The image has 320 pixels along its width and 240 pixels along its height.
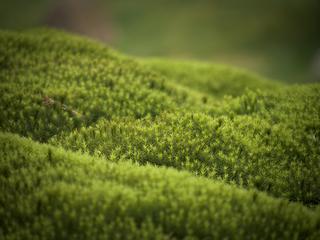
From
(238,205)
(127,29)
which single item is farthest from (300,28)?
(238,205)

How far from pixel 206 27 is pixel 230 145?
78.0ft

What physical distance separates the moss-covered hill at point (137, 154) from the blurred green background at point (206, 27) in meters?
16.3

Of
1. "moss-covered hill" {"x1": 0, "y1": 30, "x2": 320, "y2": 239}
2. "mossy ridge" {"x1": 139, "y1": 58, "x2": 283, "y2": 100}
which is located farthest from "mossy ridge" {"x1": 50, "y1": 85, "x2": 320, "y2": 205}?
"mossy ridge" {"x1": 139, "y1": 58, "x2": 283, "y2": 100}

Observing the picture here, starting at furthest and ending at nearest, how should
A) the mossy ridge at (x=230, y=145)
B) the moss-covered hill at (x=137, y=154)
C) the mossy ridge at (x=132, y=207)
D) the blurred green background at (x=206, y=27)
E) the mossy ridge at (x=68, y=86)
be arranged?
the blurred green background at (x=206, y=27) → the mossy ridge at (x=68, y=86) → the mossy ridge at (x=230, y=145) → the moss-covered hill at (x=137, y=154) → the mossy ridge at (x=132, y=207)

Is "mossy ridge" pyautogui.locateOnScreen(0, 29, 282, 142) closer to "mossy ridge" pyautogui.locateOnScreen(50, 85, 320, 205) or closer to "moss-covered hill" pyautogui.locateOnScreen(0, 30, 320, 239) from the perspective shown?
"moss-covered hill" pyautogui.locateOnScreen(0, 30, 320, 239)

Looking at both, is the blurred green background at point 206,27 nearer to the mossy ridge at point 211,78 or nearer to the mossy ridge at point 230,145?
the mossy ridge at point 211,78

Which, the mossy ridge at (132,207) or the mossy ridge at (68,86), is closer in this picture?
the mossy ridge at (132,207)

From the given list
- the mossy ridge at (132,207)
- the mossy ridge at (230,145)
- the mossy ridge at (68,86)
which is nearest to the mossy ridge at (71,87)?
the mossy ridge at (68,86)

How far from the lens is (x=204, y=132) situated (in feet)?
19.9

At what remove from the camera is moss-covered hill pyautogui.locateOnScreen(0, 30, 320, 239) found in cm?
404

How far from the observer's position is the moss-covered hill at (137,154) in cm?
404

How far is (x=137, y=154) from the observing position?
18.9 feet

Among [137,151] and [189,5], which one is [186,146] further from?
[189,5]

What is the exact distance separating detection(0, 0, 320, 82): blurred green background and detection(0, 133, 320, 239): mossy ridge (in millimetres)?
19412
